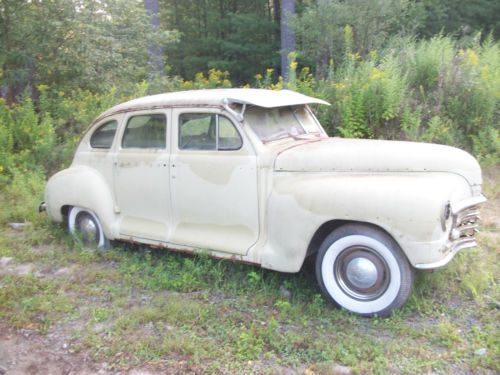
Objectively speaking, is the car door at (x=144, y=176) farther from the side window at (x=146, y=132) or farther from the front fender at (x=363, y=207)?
the front fender at (x=363, y=207)

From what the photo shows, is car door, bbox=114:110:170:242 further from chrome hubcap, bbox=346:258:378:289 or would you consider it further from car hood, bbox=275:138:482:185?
chrome hubcap, bbox=346:258:378:289

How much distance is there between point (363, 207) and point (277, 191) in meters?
0.83

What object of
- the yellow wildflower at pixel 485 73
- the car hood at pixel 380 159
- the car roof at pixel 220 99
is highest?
the yellow wildflower at pixel 485 73

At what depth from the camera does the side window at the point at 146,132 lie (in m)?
5.09

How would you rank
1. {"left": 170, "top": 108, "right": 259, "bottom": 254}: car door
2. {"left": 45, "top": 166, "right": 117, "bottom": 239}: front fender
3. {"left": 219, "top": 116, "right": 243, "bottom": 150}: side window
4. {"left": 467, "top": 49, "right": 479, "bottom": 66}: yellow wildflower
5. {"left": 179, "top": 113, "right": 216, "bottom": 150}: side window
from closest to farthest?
{"left": 170, "top": 108, "right": 259, "bottom": 254}: car door
{"left": 219, "top": 116, "right": 243, "bottom": 150}: side window
{"left": 179, "top": 113, "right": 216, "bottom": 150}: side window
{"left": 45, "top": 166, "right": 117, "bottom": 239}: front fender
{"left": 467, "top": 49, "right": 479, "bottom": 66}: yellow wildflower

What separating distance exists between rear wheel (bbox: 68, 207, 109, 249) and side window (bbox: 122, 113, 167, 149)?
1.04 m

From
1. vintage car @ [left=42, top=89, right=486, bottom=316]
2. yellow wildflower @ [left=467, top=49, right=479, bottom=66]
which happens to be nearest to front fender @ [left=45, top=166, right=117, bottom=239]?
vintage car @ [left=42, top=89, right=486, bottom=316]

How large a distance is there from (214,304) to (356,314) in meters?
1.25

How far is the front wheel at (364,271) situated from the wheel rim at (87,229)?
9.77ft

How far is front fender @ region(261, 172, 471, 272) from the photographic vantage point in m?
3.57

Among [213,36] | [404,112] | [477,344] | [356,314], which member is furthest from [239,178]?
[213,36]

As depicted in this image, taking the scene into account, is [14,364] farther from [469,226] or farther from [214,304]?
[469,226]

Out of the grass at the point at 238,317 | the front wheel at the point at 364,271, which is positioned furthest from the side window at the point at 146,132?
the front wheel at the point at 364,271

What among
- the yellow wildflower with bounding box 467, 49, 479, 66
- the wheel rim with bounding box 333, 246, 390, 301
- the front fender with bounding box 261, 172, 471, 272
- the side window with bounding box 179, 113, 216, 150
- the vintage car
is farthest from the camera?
the yellow wildflower with bounding box 467, 49, 479, 66
